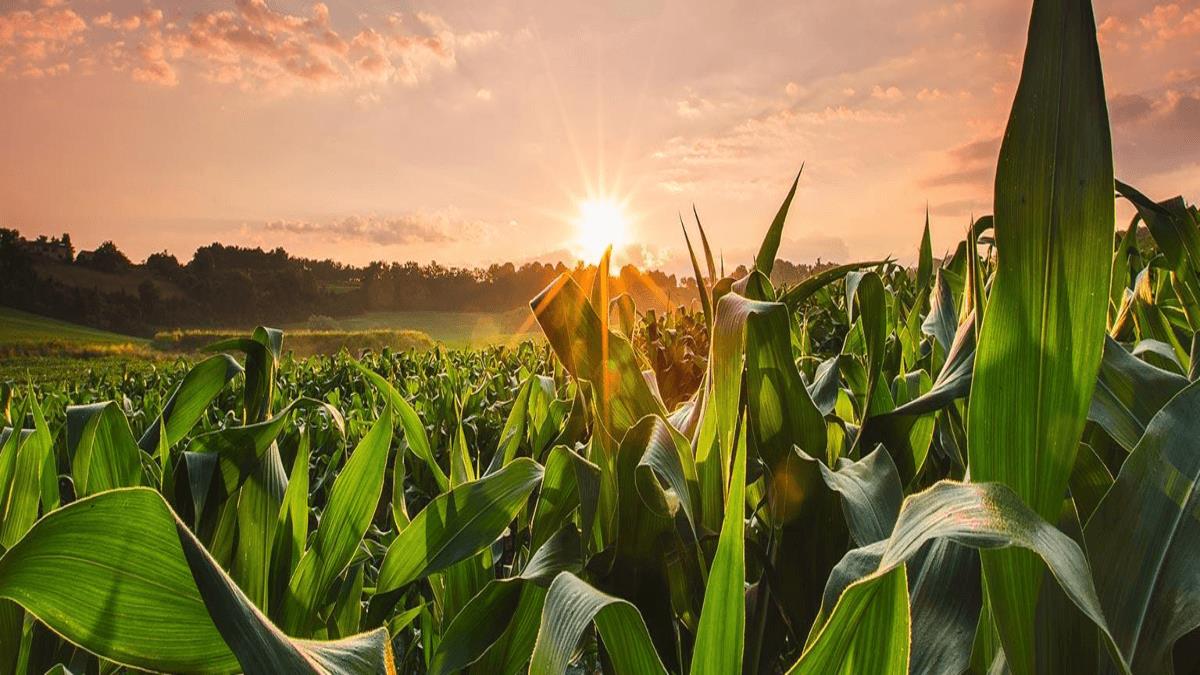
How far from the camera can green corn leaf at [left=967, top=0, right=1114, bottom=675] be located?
459mm

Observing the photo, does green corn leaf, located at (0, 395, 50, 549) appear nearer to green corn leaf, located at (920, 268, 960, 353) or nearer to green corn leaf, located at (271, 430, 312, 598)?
green corn leaf, located at (271, 430, 312, 598)

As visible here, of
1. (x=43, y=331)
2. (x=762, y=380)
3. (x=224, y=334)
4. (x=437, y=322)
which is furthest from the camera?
(x=437, y=322)

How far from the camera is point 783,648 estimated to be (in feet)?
2.66

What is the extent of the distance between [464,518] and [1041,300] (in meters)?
0.57

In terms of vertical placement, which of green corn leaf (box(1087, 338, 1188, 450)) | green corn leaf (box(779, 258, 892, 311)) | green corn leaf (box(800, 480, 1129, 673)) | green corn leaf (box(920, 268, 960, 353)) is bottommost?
green corn leaf (box(800, 480, 1129, 673))

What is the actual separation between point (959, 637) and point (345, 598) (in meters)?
0.66

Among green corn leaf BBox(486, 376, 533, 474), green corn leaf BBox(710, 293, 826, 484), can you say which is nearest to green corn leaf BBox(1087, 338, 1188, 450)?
green corn leaf BBox(710, 293, 826, 484)

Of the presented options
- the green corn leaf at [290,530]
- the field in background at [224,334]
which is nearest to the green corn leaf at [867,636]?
the green corn leaf at [290,530]

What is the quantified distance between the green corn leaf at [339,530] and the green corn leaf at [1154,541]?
2.24 feet

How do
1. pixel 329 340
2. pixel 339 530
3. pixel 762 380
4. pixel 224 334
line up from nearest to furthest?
pixel 762 380
pixel 339 530
pixel 224 334
pixel 329 340

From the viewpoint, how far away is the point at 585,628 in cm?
52

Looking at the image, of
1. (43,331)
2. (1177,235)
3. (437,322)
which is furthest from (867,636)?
(43,331)

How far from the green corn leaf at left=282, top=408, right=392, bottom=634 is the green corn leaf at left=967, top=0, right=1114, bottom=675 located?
0.62 m

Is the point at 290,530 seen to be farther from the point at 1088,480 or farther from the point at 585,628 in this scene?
the point at 1088,480
